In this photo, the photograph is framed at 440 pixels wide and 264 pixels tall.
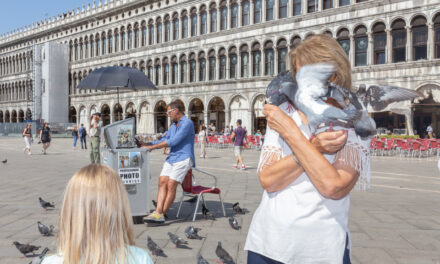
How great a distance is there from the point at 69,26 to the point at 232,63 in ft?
82.2

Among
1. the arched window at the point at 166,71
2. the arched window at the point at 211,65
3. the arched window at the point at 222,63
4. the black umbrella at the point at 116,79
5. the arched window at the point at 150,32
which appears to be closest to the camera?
the black umbrella at the point at 116,79

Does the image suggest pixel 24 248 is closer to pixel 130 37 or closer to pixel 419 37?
pixel 419 37

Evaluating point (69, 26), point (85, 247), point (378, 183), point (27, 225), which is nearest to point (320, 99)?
point (85, 247)

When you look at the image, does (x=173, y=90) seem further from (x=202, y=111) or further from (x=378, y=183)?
(x=378, y=183)

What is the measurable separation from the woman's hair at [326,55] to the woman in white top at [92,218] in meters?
0.90

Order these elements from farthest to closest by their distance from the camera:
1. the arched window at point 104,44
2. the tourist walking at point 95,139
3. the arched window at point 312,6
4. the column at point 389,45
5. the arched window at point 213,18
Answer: the arched window at point 104,44
the arched window at point 213,18
the arched window at point 312,6
the column at point 389,45
the tourist walking at point 95,139

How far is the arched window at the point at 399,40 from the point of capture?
1021 inches

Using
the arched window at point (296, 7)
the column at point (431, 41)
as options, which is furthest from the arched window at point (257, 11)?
the column at point (431, 41)

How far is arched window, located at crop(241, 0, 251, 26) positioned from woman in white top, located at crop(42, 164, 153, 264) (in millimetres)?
33503

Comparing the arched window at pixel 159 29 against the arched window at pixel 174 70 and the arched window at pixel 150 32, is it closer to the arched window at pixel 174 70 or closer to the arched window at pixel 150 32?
the arched window at pixel 150 32

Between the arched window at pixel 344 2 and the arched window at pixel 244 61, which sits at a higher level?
the arched window at pixel 344 2

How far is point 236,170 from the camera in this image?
1260cm

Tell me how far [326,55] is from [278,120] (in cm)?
32

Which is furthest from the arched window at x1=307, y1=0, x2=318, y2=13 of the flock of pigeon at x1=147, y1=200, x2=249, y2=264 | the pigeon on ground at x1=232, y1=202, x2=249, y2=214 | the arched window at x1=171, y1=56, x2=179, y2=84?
the flock of pigeon at x1=147, y1=200, x2=249, y2=264
